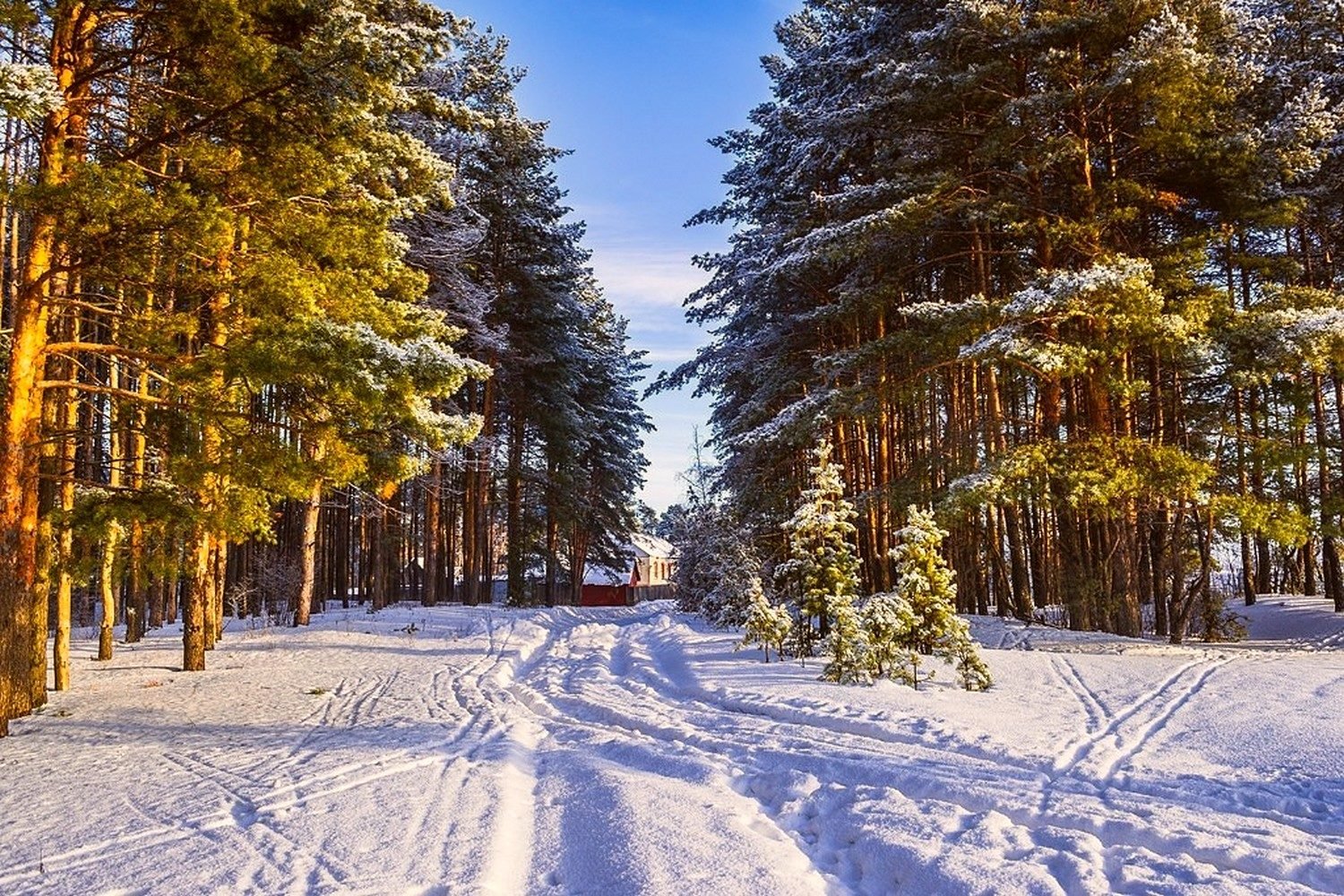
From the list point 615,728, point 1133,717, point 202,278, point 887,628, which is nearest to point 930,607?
point 887,628

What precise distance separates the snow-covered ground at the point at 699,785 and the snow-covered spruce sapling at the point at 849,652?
0.43m

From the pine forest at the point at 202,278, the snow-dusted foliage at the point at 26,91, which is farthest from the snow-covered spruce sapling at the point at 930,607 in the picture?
the snow-dusted foliage at the point at 26,91

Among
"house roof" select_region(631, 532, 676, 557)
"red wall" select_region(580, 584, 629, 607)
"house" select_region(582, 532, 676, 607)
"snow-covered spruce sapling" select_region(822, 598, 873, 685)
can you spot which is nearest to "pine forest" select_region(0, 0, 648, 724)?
"snow-covered spruce sapling" select_region(822, 598, 873, 685)

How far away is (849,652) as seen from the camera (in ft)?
31.2

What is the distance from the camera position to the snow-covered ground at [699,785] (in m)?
4.00

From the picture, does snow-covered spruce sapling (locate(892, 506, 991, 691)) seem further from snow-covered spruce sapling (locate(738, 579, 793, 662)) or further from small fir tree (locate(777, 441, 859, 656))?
snow-covered spruce sapling (locate(738, 579, 793, 662))

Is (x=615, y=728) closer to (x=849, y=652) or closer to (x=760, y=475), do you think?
(x=849, y=652)

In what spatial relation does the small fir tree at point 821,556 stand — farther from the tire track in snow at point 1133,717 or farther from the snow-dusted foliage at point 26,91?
the snow-dusted foliage at point 26,91

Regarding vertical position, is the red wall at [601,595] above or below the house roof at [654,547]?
below

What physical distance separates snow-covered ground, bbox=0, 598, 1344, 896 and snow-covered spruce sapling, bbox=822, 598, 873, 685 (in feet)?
1.43

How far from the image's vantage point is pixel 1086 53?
537 inches

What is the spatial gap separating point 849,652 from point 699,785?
4.51 metres

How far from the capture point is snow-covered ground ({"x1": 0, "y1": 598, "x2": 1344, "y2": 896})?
4000 millimetres

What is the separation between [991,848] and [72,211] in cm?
926
